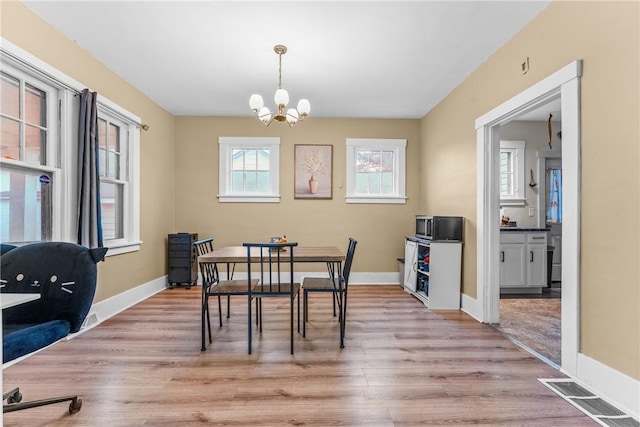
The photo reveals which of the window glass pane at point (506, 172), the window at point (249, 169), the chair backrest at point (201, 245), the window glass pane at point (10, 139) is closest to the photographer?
the window glass pane at point (10, 139)

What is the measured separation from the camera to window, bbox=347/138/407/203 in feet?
17.4

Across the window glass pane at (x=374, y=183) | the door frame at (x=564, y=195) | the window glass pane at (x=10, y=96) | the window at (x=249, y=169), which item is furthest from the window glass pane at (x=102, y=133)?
the door frame at (x=564, y=195)

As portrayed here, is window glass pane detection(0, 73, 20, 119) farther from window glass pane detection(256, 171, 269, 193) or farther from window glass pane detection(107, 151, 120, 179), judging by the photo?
window glass pane detection(256, 171, 269, 193)

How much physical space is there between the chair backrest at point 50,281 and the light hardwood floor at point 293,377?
52 cm

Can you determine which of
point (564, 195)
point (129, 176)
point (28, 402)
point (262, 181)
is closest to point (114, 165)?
point (129, 176)

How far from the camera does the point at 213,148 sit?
5262 millimetres

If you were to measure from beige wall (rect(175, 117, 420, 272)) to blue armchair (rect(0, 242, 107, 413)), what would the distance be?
3.36 m

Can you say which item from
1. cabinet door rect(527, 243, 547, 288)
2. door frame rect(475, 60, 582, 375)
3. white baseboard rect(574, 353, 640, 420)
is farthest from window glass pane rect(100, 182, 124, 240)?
cabinet door rect(527, 243, 547, 288)

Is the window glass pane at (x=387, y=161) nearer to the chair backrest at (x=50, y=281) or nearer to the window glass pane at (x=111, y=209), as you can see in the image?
the window glass pane at (x=111, y=209)

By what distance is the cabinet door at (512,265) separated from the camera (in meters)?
4.61

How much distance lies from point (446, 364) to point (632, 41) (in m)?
2.24

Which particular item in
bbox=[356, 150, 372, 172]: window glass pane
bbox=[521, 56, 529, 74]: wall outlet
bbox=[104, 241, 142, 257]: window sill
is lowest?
bbox=[104, 241, 142, 257]: window sill

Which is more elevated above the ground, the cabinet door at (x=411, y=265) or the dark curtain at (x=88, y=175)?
the dark curtain at (x=88, y=175)

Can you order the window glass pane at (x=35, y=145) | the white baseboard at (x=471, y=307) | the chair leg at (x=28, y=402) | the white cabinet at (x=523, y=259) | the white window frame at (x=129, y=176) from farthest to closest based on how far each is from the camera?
the white cabinet at (x=523, y=259), the white window frame at (x=129, y=176), the white baseboard at (x=471, y=307), the window glass pane at (x=35, y=145), the chair leg at (x=28, y=402)
